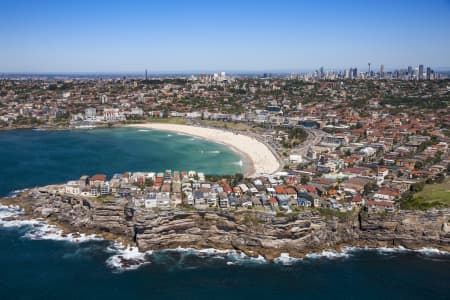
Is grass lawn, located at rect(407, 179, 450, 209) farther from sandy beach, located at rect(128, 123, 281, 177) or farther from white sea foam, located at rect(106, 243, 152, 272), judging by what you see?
→ white sea foam, located at rect(106, 243, 152, 272)

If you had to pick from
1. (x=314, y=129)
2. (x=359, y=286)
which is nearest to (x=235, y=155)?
(x=314, y=129)

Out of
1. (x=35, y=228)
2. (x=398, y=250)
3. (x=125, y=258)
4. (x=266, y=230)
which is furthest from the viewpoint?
(x=35, y=228)

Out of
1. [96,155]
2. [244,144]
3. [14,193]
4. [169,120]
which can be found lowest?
[14,193]

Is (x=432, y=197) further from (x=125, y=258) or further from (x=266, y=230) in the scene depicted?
(x=125, y=258)

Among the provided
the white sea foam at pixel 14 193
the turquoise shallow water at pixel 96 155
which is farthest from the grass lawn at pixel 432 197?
the white sea foam at pixel 14 193

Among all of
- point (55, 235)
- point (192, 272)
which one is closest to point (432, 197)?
point (192, 272)
